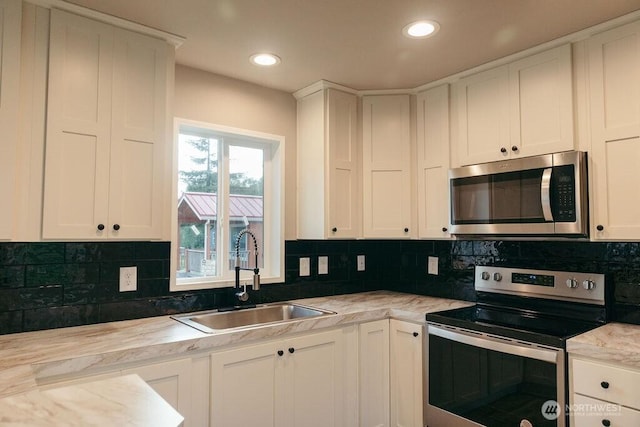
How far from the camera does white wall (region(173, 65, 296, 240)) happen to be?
8.21ft

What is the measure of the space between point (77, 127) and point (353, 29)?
4.57 feet

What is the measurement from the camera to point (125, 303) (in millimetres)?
2162

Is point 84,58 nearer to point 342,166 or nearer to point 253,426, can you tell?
point 342,166

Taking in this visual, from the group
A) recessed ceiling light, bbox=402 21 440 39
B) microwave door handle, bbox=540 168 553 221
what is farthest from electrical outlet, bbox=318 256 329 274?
recessed ceiling light, bbox=402 21 440 39

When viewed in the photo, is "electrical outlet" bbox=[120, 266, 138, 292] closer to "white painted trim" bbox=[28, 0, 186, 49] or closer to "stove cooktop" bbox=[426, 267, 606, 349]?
"white painted trim" bbox=[28, 0, 186, 49]

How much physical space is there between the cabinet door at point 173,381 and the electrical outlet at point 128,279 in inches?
24.5

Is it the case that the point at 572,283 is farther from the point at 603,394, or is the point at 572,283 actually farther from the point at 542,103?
the point at 542,103

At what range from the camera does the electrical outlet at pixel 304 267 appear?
9.63 ft

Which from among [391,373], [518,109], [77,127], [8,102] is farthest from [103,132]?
[518,109]

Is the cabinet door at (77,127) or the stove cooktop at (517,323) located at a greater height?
the cabinet door at (77,127)

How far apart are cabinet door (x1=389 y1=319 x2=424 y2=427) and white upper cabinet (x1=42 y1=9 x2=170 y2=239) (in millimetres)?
1514

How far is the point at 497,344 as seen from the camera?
200 centimetres

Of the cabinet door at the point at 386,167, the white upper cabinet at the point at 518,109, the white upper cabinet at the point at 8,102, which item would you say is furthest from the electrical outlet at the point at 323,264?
the white upper cabinet at the point at 8,102

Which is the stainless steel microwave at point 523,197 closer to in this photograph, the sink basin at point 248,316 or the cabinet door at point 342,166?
the cabinet door at point 342,166
